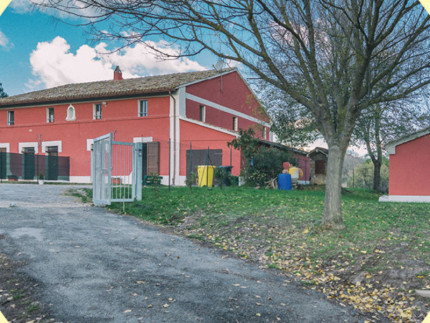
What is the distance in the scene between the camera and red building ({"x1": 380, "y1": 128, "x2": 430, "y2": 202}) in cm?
1573

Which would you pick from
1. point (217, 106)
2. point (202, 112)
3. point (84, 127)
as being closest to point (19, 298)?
point (202, 112)

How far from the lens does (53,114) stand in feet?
87.6

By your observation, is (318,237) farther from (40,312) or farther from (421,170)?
(421,170)

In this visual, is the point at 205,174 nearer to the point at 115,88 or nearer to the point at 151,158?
the point at 151,158

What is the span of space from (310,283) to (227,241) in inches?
97.4

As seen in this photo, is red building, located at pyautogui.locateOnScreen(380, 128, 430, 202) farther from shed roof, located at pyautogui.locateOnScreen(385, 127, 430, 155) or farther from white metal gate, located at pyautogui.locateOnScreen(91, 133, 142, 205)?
white metal gate, located at pyautogui.locateOnScreen(91, 133, 142, 205)

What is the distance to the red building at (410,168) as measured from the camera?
15727 mm

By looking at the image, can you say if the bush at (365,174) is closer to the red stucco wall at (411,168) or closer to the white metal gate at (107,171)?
the red stucco wall at (411,168)

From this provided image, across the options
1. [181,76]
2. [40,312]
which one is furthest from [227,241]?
[181,76]

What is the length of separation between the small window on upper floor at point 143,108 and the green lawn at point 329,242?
516 inches

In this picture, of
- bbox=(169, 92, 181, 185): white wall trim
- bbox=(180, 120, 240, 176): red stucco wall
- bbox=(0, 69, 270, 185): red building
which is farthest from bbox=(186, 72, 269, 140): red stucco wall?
bbox=(180, 120, 240, 176): red stucco wall

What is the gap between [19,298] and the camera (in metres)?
4.19

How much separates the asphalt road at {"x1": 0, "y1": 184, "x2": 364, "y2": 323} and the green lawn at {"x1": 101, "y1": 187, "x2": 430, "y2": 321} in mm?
562

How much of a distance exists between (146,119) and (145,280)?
19189 millimetres
